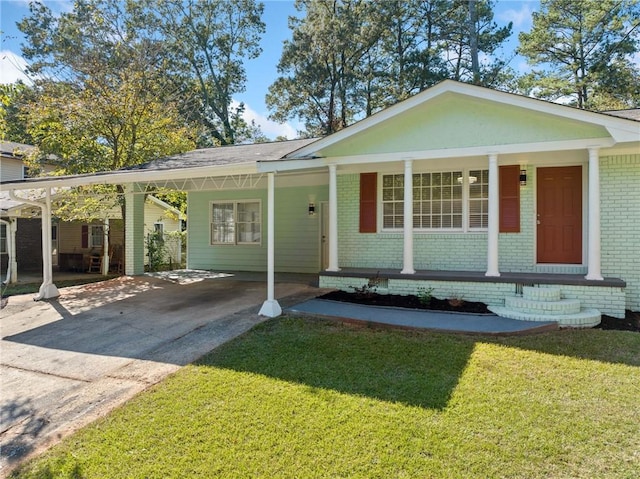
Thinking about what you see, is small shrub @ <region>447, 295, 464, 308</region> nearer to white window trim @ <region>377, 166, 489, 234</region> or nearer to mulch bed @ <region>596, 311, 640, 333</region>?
white window trim @ <region>377, 166, 489, 234</region>

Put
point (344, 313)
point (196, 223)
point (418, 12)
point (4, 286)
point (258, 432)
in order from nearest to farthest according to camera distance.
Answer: point (258, 432)
point (344, 313)
point (4, 286)
point (196, 223)
point (418, 12)

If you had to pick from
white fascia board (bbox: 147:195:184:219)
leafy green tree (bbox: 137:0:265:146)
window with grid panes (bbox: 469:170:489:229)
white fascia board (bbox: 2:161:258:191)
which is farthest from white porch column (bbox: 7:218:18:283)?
window with grid panes (bbox: 469:170:489:229)

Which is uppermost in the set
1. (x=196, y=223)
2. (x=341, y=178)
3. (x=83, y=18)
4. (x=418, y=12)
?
(x=418, y=12)

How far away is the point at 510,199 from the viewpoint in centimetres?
826

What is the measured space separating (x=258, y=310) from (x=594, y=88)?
22.3m

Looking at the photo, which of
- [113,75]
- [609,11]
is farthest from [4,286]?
[609,11]

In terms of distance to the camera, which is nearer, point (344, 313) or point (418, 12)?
point (344, 313)

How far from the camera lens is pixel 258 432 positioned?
135 inches

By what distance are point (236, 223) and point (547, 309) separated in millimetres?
9142

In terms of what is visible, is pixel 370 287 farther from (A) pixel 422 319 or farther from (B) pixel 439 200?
(B) pixel 439 200

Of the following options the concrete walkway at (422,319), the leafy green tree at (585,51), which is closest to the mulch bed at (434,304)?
the concrete walkway at (422,319)

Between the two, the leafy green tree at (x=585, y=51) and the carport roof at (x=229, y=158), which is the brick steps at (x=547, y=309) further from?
the leafy green tree at (x=585, y=51)

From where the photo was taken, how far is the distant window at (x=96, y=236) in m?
18.3

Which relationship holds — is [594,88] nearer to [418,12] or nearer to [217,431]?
[418,12]
